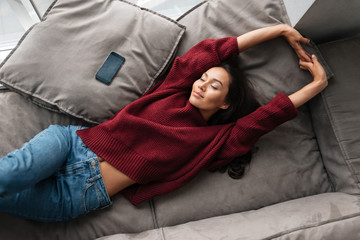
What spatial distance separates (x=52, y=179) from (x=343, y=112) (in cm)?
130

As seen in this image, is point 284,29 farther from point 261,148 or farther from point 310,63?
point 261,148

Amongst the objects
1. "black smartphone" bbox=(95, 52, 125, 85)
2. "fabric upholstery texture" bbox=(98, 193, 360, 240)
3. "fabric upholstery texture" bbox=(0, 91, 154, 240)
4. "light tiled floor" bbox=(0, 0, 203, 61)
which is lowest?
"fabric upholstery texture" bbox=(98, 193, 360, 240)

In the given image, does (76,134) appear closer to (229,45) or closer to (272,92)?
(229,45)

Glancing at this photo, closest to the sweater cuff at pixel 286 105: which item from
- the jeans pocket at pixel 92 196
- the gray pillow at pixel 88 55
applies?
the gray pillow at pixel 88 55

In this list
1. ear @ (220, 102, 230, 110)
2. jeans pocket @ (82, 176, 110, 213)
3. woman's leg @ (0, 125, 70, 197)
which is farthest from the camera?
ear @ (220, 102, 230, 110)

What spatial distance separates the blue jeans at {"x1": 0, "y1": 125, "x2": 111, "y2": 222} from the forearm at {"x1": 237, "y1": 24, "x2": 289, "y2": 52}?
0.82m

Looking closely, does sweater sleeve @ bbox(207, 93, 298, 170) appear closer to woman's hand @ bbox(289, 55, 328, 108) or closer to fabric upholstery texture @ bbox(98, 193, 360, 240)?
woman's hand @ bbox(289, 55, 328, 108)

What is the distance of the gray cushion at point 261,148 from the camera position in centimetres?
120

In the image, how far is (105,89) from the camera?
1.16 metres

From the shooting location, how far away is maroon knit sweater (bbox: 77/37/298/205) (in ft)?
3.66

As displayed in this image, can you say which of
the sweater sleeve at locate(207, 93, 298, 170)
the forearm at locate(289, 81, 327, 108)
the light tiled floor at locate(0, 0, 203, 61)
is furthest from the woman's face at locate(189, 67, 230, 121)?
the light tiled floor at locate(0, 0, 203, 61)

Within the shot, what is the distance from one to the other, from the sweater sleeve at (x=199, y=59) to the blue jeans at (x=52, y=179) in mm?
499

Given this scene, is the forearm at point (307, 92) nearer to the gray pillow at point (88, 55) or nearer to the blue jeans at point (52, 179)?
the gray pillow at point (88, 55)

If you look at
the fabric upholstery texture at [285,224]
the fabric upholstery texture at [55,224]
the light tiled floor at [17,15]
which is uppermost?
the light tiled floor at [17,15]
